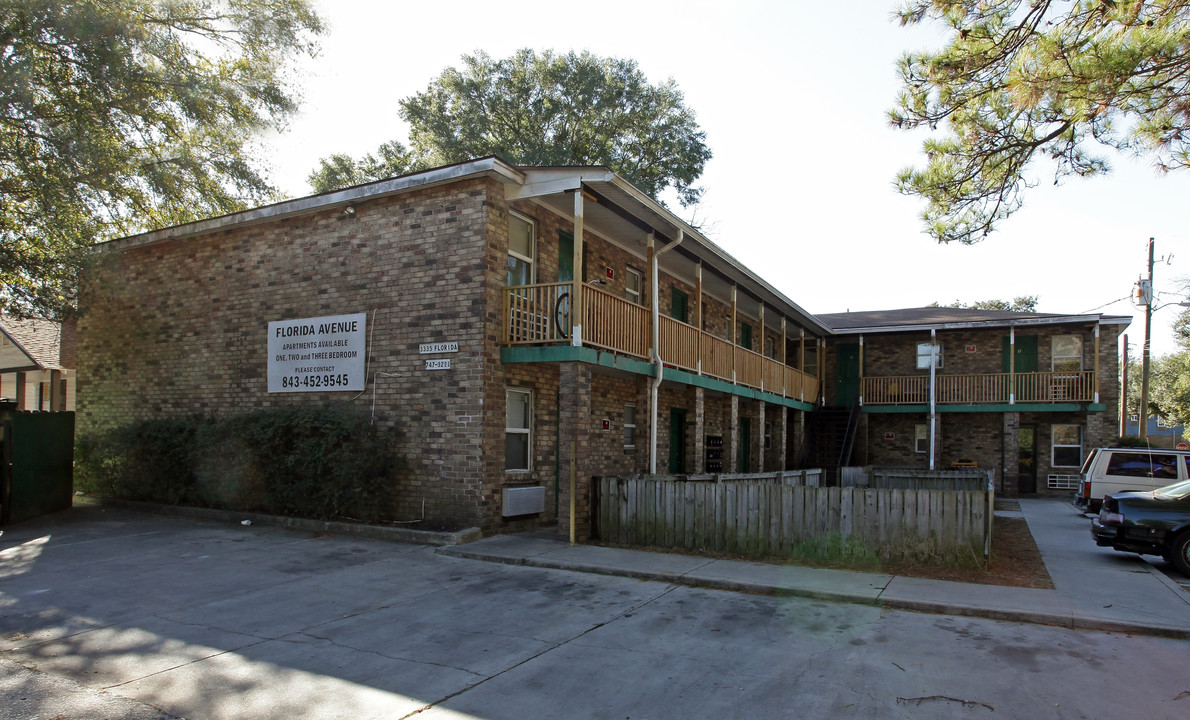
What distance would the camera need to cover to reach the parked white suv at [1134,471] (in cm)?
1448

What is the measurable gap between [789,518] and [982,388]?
18.3 meters

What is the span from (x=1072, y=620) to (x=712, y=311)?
14.5 metres

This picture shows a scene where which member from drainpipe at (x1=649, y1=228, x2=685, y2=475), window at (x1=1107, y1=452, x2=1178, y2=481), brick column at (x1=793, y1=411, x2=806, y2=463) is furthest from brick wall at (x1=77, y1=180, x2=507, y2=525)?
brick column at (x1=793, y1=411, x2=806, y2=463)

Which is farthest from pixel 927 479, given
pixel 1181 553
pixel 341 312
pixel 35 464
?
pixel 35 464

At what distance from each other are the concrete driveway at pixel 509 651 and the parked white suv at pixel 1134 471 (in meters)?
9.64

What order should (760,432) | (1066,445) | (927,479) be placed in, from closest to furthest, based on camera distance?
1. (927,479)
2. (760,432)
3. (1066,445)

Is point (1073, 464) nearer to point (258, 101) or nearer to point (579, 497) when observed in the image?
point (579, 497)

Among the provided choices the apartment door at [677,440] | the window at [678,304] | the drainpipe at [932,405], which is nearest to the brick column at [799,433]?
the drainpipe at [932,405]

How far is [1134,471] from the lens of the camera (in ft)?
48.0

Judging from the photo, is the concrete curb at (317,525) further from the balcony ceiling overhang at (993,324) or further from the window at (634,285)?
the balcony ceiling overhang at (993,324)

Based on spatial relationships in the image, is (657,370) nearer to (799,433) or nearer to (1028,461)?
(799,433)

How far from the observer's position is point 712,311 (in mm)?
20812

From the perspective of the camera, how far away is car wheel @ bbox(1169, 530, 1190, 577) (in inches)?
390

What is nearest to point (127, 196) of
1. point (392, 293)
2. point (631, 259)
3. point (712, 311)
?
point (392, 293)
